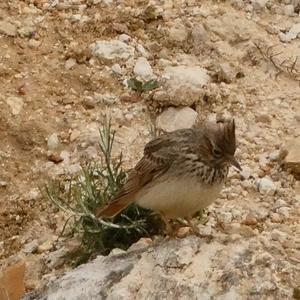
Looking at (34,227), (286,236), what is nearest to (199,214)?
(286,236)

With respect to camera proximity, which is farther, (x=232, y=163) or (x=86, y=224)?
(x=86, y=224)

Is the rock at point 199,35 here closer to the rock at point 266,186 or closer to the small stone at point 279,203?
the rock at point 266,186

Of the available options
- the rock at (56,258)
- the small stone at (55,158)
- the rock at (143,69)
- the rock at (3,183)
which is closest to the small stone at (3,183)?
the rock at (3,183)

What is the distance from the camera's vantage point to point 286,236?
6.28 meters

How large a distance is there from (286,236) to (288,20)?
249 centimetres

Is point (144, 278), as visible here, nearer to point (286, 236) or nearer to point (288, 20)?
point (286, 236)

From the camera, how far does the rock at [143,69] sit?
304 inches

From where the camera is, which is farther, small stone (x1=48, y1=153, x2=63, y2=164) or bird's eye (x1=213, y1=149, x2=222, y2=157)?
small stone (x1=48, y1=153, x2=63, y2=164)

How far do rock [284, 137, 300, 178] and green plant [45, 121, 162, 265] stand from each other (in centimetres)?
107

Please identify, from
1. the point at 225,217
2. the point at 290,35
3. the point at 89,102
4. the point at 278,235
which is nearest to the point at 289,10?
the point at 290,35

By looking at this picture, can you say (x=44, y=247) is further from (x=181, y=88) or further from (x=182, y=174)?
(x=181, y=88)

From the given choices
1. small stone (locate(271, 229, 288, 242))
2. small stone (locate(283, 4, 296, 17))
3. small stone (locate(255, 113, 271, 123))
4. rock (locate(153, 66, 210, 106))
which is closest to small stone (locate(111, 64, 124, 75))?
rock (locate(153, 66, 210, 106))

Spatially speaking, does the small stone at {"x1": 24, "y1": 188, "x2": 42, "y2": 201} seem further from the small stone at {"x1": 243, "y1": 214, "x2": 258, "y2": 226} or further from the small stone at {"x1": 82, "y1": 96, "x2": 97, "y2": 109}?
the small stone at {"x1": 243, "y1": 214, "x2": 258, "y2": 226}

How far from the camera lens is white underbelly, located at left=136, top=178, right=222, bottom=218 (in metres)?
5.77
